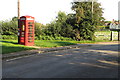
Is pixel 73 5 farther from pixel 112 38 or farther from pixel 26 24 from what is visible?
pixel 26 24

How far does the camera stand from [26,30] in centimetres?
1897

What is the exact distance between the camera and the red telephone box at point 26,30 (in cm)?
1892

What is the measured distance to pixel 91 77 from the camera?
7.07 m

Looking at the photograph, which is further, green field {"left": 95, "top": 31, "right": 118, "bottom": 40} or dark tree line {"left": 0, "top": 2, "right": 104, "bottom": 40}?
green field {"left": 95, "top": 31, "right": 118, "bottom": 40}

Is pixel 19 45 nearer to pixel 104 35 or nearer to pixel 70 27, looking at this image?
pixel 70 27

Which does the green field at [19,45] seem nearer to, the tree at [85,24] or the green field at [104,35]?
the green field at [104,35]

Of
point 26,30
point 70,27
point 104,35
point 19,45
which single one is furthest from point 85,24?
point 19,45

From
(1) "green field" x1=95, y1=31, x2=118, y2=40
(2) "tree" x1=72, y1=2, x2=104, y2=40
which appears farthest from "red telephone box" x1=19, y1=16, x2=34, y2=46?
(1) "green field" x1=95, y1=31, x2=118, y2=40

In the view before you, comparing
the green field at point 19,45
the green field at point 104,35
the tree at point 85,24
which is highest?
the tree at point 85,24

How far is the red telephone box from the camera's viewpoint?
745 inches

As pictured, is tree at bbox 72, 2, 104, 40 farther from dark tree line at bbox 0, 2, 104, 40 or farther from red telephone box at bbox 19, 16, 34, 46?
red telephone box at bbox 19, 16, 34, 46

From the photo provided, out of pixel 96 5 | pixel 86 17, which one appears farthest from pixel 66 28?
pixel 96 5

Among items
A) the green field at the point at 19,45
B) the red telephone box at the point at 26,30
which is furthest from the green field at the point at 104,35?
the red telephone box at the point at 26,30

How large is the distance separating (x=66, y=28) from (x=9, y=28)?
9.34 meters
